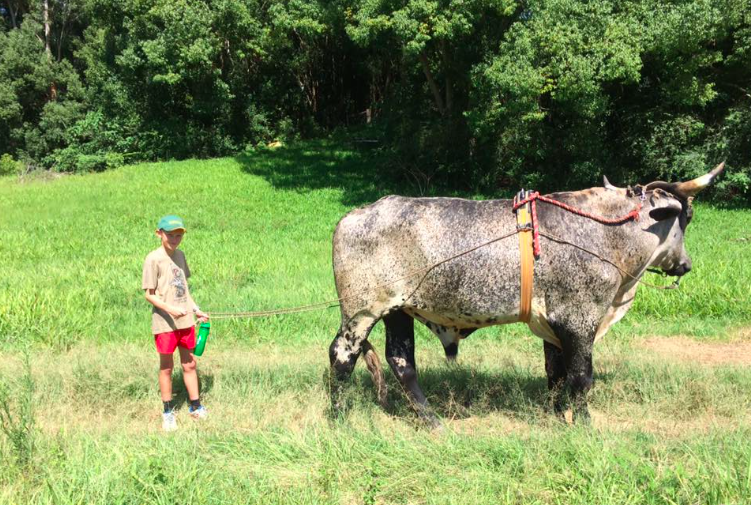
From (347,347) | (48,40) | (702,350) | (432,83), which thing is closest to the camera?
(347,347)

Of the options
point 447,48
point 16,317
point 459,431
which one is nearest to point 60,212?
point 16,317

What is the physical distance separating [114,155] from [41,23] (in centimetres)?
1634

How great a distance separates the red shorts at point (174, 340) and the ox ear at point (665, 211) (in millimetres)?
3665

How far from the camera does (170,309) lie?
16.4 ft

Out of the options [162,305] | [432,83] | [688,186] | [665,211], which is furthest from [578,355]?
[432,83]

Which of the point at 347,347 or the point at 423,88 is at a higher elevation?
the point at 423,88

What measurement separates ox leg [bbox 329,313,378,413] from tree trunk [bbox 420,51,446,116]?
15.7 m

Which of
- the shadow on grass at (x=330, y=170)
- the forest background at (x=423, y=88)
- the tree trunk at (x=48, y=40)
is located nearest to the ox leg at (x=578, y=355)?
the forest background at (x=423, y=88)

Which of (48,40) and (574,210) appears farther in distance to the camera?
(48,40)

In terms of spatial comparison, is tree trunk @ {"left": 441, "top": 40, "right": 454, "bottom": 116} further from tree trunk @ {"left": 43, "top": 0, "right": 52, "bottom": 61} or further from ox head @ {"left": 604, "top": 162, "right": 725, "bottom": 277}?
tree trunk @ {"left": 43, "top": 0, "right": 52, "bottom": 61}

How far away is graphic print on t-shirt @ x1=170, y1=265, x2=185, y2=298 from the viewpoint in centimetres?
516

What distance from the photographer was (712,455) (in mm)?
3832

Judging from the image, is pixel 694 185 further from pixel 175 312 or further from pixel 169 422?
pixel 169 422

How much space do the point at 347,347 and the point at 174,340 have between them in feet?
4.81
